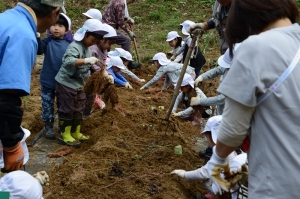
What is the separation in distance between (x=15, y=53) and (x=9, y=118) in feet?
1.42

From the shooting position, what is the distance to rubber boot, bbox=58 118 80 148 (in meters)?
5.14

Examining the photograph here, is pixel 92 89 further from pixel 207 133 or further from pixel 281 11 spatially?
pixel 281 11

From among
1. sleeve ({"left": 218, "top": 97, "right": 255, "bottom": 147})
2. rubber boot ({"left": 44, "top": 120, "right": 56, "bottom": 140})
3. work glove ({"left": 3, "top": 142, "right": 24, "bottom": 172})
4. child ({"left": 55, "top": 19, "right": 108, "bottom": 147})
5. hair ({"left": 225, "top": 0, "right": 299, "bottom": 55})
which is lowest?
rubber boot ({"left": 44, "top": 120, "right": 56, "bottom": 140})

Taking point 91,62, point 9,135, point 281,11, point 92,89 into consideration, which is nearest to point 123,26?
point 92,89

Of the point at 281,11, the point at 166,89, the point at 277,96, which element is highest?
the point at 281,11

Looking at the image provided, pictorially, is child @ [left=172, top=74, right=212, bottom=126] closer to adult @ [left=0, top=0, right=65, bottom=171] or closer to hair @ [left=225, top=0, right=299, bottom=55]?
adult @ [left=0, top=0, right=65, bottom=171]

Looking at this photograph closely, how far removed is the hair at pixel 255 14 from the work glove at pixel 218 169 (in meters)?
0.70

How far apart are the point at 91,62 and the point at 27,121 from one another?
1690 mm

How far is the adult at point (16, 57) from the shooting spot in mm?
2375

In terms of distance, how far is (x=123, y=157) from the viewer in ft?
15.2

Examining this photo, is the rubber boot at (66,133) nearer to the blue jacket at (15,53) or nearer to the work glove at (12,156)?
the work glove at (12,156)

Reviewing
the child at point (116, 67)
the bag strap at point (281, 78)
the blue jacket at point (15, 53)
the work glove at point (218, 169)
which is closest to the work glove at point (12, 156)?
the blue jacket at point (15, 53)

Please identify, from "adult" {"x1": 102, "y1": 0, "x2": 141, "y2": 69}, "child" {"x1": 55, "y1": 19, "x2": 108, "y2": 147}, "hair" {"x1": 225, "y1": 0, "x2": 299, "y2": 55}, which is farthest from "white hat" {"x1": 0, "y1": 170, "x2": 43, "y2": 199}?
"adult" {"x1": 102, "y1": 0, "x2": 141, "y2": 69}

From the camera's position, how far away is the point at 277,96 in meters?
1.81
